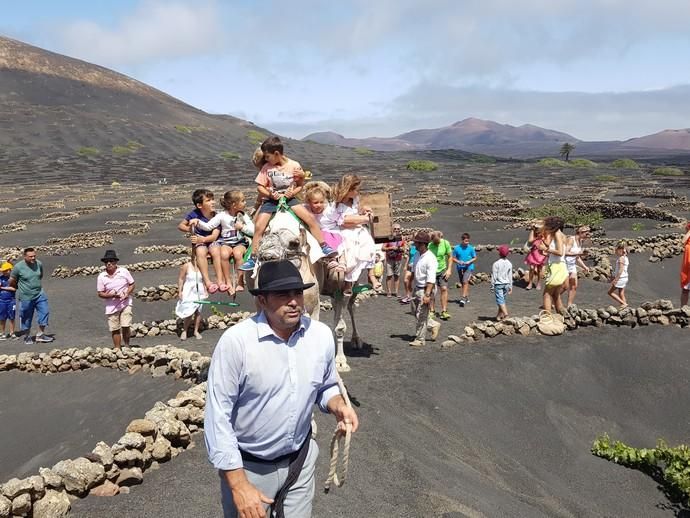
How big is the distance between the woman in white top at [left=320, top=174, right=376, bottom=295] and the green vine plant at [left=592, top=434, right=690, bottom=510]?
4689 millimetres

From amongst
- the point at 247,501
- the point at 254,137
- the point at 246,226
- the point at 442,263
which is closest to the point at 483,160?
the point at 254,137

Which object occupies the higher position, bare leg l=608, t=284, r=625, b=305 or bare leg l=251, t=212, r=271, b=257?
bare leg l=251, t=212, r=271, b=257

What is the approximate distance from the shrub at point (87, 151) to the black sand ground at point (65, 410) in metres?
86.8

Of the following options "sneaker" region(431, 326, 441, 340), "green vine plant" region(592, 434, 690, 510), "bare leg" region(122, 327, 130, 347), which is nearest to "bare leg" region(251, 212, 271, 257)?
"green vine plant" region(592, 434, 690, 510)

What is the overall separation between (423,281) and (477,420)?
3150 mm

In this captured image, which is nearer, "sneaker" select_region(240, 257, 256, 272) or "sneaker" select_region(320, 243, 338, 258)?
"sneaker" select_region(240, 257, 256, 272)

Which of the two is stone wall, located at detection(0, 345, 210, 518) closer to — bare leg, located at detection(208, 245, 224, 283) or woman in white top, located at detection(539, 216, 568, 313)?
bare leg, located at detection(208, 245, 224, 283)

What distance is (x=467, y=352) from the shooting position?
38.2 ft

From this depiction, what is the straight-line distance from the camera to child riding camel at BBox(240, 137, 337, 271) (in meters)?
7.16

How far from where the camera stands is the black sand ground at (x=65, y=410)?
8875 mm

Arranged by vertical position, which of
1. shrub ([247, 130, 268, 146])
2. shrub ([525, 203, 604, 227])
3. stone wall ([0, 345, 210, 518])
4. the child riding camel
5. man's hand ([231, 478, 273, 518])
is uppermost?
shrub ([247, 130, 268, 146])

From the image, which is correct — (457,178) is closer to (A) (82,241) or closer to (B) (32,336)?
(A) (82,241)

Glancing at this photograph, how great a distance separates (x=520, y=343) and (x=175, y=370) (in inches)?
273

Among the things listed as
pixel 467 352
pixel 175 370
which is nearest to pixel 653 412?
pixel 467 352
